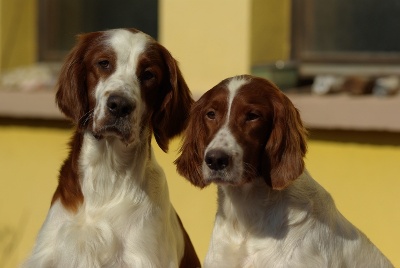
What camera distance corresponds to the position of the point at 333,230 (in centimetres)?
490

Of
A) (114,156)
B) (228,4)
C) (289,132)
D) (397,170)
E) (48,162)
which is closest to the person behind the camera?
(289,132)

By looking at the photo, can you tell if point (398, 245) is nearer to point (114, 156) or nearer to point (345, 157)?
point (345, 157)

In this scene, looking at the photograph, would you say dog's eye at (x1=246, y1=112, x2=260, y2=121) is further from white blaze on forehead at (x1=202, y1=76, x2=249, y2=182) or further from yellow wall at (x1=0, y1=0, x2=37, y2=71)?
yellow wall at (x1=0, y1=0, x2=37, y2=71)

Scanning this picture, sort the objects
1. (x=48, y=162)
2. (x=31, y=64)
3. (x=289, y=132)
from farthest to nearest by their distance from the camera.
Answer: (x=31, y=64), (x=48, y=162), (x=289, y=132)

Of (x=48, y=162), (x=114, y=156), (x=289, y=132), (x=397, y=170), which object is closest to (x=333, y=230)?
(x=289, y=132)

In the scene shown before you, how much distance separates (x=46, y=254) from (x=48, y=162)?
2.43m

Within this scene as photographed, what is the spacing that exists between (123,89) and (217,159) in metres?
0.51

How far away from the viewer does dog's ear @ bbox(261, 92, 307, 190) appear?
4.66 m

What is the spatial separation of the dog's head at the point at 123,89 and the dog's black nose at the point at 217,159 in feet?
1.36

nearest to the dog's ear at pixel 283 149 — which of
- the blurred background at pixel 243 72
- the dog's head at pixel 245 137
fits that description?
the dog's head at pixel 245 137

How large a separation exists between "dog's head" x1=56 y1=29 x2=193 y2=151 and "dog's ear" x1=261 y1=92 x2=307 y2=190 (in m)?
0.51

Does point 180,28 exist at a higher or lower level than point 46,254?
higher

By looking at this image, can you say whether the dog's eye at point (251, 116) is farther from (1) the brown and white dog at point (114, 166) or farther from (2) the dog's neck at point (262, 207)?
(1) the brown and white dog at point (114, 166)

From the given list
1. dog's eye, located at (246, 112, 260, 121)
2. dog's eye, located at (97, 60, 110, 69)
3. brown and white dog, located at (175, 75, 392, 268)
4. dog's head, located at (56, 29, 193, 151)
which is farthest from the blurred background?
dog's eye, located at (97, 60, 110, 69)
